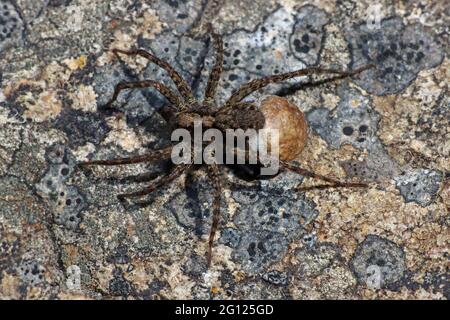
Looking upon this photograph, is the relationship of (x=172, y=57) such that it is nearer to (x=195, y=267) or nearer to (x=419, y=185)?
(x=195, y=267)

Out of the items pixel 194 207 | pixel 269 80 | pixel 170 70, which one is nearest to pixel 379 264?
pixel 194 207

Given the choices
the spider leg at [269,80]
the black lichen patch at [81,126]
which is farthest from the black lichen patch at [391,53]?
the black lichen patch at [81,126]

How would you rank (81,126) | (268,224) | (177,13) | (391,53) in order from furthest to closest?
(177,13), (391,53), (81,126), (268,224)

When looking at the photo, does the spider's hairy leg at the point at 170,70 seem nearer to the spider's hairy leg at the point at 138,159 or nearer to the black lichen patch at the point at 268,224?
the spider's hairy leg at the point at 138,159

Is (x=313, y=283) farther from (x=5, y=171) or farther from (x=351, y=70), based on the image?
(x=5, y=171)

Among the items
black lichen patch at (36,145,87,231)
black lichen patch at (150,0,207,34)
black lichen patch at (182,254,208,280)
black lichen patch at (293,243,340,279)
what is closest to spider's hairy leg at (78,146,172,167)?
black lichen patch at (36,145,87,231)

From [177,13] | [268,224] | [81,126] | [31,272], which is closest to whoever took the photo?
[31,272]
